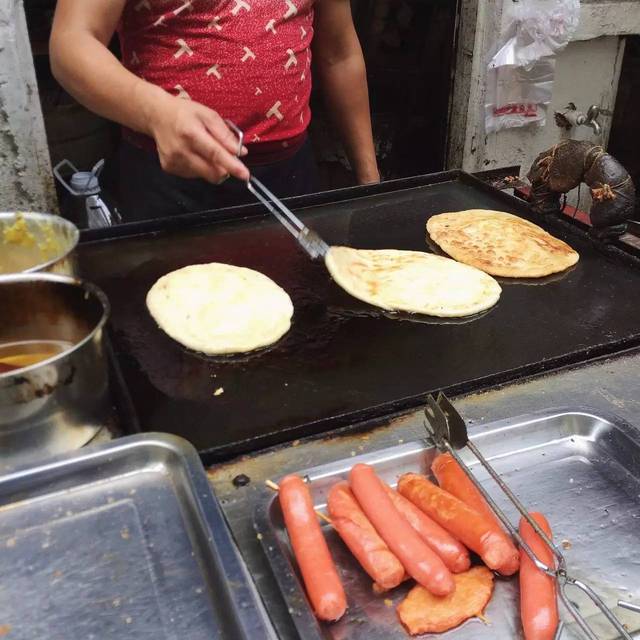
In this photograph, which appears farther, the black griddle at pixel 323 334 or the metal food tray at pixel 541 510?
the black griddle at pixel 323 334

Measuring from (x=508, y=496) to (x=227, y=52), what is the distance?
195 centimetres

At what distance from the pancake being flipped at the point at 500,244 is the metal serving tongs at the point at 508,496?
102cm

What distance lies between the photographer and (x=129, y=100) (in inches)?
88.4

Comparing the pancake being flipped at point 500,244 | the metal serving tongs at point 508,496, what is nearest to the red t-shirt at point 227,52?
the pancake being flipped at point 500,244

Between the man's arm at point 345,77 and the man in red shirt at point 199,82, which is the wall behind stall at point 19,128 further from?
the man's arm at point 345,77

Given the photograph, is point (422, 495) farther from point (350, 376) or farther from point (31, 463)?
point (31, 463)

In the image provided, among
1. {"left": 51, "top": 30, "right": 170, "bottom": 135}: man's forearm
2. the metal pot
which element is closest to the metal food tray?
→ the metal pot

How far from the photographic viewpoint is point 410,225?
2848 millimetres

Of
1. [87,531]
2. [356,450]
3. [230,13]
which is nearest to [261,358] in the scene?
[356,450]

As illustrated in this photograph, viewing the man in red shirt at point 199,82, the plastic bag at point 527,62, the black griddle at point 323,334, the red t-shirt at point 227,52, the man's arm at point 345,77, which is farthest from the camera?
the plastic bag at point 527,62

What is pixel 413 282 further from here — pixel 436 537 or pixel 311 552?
pixel 311 552

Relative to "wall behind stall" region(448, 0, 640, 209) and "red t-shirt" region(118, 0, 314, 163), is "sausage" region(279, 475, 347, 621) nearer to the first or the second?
"red t-shirt" region(118, 0, 314, 163)

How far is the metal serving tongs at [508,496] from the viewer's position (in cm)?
116

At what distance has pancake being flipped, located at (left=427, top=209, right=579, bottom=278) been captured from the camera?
250cm
